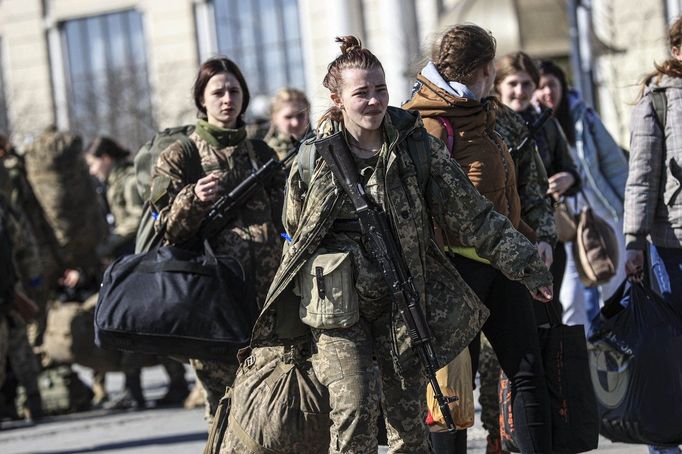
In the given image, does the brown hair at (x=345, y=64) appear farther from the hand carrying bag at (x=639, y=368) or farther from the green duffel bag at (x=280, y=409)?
the hand carrying bag at (x=639, y=368)

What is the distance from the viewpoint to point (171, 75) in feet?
126

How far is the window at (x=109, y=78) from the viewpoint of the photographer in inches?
1425

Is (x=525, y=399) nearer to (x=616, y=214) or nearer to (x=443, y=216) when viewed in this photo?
(x=443, y=216)

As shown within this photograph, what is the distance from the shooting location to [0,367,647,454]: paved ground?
27.9ft

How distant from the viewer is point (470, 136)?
5883 mm

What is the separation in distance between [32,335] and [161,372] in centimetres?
263

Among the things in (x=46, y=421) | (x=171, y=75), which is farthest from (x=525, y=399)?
(x=171, y=75)

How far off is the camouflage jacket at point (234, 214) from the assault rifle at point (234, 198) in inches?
1.7

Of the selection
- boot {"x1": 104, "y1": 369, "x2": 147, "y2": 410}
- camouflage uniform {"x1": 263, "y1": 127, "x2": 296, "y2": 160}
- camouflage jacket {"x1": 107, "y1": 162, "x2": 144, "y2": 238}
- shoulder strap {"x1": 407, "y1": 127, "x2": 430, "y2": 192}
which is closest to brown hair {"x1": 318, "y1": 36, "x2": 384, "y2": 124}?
shoulder strap {"x1": 407, "y1": 127, "x2": 430, "y2": 192}

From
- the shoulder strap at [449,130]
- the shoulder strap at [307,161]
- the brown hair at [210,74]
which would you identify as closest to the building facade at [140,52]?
the brown hair at [210,74]

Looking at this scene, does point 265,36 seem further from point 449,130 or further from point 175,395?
point 449,130

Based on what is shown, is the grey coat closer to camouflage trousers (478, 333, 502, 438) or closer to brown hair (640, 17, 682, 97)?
brown hair (640, 17, 682, 97)

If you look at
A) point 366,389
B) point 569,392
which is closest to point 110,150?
point 569,392

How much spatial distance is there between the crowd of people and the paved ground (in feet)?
5.02
